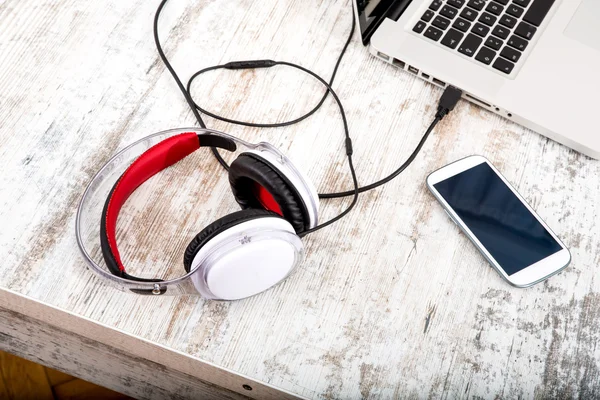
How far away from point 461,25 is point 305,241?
0.37 m

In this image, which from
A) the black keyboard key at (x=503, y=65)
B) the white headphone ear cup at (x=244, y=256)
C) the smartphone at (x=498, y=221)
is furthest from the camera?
the black keyboard key at (x=503, y=65)

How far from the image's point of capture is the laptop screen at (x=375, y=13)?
0.73 m

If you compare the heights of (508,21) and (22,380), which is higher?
(508,21)

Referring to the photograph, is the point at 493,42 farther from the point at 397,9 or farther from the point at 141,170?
the point at 141,170

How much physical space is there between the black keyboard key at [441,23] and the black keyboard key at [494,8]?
7 cm

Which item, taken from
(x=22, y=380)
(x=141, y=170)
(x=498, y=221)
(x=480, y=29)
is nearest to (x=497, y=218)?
(x=498, y=221)

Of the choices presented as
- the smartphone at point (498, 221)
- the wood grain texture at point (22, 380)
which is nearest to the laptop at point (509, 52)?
the smartphone at point (498, 221)

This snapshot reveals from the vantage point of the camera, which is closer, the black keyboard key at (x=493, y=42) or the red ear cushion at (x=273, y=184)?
the red ear cushion at (x=273, y=184)

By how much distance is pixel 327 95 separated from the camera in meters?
0.73

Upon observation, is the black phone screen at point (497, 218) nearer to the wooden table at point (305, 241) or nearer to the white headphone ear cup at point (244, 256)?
the wooden table at point (305, 241)

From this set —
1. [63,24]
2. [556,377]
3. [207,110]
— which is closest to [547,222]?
[556,377]

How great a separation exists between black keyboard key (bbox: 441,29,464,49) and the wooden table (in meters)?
0.06

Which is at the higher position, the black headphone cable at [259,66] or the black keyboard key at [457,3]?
the black keyboard key at [457,3]

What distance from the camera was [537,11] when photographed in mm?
779
